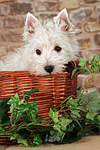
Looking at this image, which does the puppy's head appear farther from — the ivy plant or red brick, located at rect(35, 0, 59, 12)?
red brick, located at rect(35, 0, 59, 12)

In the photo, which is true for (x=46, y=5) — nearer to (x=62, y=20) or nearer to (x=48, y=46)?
(x=62, y=20)

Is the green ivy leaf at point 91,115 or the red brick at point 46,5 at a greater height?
the red brick at point 46,5

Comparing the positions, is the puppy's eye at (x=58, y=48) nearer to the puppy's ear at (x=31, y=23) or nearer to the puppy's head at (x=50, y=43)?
the puppy's head at (x=50, y=43)

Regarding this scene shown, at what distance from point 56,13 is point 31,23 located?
157 centimetres

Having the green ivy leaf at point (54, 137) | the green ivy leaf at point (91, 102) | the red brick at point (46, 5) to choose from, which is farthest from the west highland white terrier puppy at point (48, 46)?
the red brick at point (46, 5)

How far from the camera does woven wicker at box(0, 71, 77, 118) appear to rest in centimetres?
95

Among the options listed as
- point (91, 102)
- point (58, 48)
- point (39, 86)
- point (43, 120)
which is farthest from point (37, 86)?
point (58, 48)

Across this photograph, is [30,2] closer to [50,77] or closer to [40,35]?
[40,35]

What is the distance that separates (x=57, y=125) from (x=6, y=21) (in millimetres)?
2487

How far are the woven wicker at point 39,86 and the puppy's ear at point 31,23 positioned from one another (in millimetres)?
548

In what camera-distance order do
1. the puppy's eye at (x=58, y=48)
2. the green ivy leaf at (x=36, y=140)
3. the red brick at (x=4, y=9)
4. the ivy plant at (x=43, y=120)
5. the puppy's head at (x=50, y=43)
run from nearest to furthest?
the ivy plant at (x=43, y=120)
the green ivy leaf at (x=36, y=140)
the puppy's head at (x=50, y=43)
the puppy's eye at (x=58, y=48)
the red brick at (x=4, y=9)

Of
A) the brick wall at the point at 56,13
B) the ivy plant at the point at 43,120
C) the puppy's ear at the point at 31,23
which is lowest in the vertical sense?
the ivy plant at the point at 43,120

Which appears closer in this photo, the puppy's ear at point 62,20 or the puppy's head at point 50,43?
the puppy's head at point 50,43

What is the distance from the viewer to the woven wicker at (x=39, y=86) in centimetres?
95
